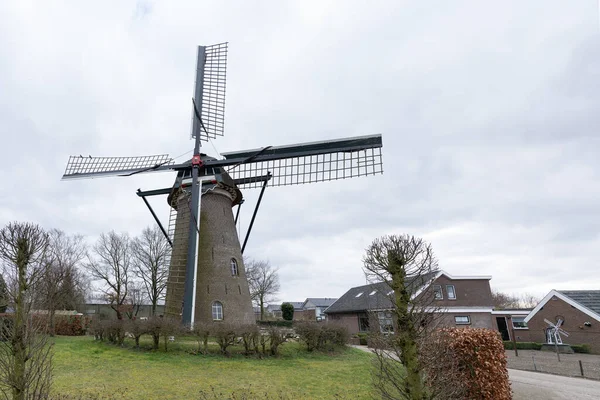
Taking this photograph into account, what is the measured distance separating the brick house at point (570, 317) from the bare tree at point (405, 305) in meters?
24.4

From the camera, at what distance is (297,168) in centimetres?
2205

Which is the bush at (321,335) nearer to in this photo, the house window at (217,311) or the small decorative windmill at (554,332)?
the house window at (217,311)

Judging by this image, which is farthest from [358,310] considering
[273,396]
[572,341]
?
[273,396]

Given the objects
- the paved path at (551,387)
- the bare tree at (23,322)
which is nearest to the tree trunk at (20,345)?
the bare tree at (23,322)

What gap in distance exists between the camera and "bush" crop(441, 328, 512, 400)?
322 inches

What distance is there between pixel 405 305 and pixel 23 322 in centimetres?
615

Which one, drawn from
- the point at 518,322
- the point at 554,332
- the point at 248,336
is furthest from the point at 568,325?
the point at 248,336

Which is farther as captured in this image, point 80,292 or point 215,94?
point 80,292

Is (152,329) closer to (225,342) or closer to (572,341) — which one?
(225,342)

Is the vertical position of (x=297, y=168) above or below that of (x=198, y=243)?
above

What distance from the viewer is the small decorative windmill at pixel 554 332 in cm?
→ 2520

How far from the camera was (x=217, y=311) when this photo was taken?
61.3 ft

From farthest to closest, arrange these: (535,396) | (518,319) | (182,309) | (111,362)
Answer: (518,319) → (182,309) → (111,362) → (535,396)

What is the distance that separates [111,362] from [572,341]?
27.5m
